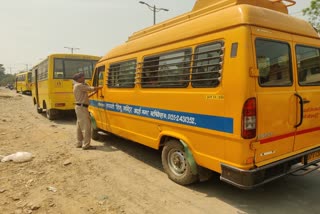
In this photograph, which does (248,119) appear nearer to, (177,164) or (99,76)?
(177,164)

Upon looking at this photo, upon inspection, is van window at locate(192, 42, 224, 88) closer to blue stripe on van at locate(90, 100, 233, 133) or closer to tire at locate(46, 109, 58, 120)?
blue stripe on van at locate(90, 100, 233, 133)

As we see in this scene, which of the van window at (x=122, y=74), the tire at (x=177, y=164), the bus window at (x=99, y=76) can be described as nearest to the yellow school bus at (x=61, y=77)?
the bus window at (x=99, y=76)

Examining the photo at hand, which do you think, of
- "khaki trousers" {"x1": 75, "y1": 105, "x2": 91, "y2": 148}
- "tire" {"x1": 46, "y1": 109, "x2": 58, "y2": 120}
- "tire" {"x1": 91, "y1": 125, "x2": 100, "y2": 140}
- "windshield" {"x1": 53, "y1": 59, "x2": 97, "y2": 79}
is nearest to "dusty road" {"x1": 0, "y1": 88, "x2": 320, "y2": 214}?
"khaki trousers" {"x1": 75, "y1": 105, "x2": 91, "y2": 148}

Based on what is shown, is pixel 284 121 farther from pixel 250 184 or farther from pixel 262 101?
pixel 250 184

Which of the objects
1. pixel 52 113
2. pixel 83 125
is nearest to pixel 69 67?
pixel 52 113

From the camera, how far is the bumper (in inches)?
129

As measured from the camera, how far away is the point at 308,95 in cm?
394

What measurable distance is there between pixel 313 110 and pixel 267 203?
5.02 feet

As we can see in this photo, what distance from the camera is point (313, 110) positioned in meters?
4.03

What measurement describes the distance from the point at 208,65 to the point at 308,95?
155 centimetres

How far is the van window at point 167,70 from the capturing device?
416 centimetres

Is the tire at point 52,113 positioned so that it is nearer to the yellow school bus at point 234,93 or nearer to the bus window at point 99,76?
the bus window at point 99,76

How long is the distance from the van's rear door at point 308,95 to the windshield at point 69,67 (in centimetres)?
927

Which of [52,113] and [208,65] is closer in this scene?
[208,65]
